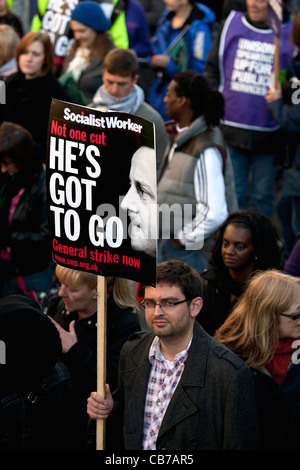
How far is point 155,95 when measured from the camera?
918cm

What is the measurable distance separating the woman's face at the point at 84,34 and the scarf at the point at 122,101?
1.28 meters

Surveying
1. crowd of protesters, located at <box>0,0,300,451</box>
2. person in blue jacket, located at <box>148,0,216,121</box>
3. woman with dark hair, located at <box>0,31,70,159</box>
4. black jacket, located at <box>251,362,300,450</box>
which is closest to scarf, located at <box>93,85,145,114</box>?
crowd of protesters, located at <box>0,0,300,451</box>

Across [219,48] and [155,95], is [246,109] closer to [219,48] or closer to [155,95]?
[219,48]

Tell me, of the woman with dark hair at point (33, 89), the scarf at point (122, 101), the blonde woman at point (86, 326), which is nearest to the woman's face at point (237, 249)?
the blonde woman at point (86, 326)

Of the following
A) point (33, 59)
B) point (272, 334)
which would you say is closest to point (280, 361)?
point (272, 334)

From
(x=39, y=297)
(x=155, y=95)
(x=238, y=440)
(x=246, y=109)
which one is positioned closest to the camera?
(x=238, y=440)

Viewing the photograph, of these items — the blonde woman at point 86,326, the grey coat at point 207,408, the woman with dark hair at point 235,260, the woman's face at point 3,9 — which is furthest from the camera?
the woman's face at point 3,9

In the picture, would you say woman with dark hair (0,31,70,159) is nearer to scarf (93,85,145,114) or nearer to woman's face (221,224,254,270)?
scarf (93,85,145,114)

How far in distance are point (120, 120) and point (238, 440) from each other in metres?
1.49

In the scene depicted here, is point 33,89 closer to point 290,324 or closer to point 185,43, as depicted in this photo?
point 185,43

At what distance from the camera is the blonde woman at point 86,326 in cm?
493

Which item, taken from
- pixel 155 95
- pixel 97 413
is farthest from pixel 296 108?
pixel 97 413

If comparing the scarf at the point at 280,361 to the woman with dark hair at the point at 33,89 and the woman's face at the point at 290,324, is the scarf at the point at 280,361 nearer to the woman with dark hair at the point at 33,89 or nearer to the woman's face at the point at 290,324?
the woman's face at the point at 290,324

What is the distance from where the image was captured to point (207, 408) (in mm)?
4055
